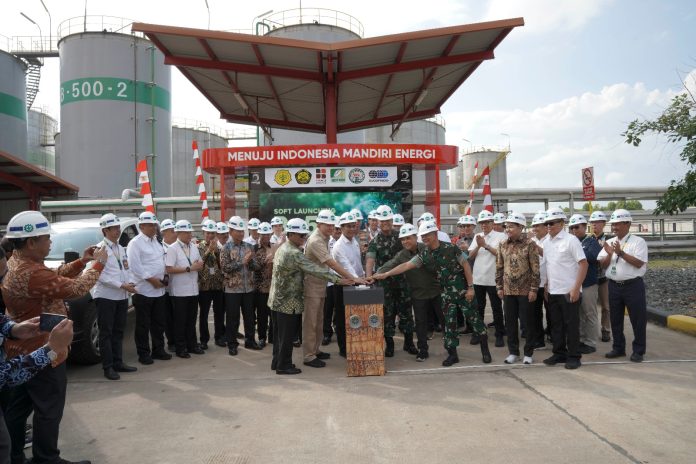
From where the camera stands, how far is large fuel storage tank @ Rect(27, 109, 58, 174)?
3597 centimetres

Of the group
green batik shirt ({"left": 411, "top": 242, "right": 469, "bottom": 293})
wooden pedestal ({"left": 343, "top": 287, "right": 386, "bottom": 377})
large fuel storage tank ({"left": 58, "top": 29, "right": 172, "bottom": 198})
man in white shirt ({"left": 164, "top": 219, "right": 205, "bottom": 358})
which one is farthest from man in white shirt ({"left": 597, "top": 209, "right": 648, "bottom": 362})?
large fuel storage tank ({"left": 58, "top": 29, "right": 172, "bottom": 198})

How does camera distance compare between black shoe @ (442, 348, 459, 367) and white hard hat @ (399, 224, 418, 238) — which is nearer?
black shoe @ (442, 348, 459, 367)

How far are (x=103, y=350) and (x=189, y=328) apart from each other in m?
1.48

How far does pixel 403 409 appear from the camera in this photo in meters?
4.71

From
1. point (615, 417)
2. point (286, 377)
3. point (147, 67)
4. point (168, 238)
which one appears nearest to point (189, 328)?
point (168, 238)

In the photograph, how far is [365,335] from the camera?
587 centimetres

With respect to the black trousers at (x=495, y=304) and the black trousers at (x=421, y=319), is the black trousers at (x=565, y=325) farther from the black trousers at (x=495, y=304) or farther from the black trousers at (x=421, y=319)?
the black trousers at (x=421, y=319)

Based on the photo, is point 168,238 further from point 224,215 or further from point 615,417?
point 615,417

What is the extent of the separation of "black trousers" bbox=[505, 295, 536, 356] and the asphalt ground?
0.25 metres

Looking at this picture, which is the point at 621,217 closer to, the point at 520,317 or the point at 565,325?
the point at 565,325

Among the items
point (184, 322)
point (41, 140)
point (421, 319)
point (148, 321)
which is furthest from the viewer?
point (41, 140)

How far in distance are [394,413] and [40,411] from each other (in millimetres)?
2824

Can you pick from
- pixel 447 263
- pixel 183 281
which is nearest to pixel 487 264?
pixel 447 263

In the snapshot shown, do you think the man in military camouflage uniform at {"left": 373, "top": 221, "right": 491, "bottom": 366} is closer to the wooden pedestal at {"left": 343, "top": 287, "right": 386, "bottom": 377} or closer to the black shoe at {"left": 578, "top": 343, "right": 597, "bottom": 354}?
the wooden pedestal at {"left": 343, "top": 287, "right": 386, "bottom": 377}
